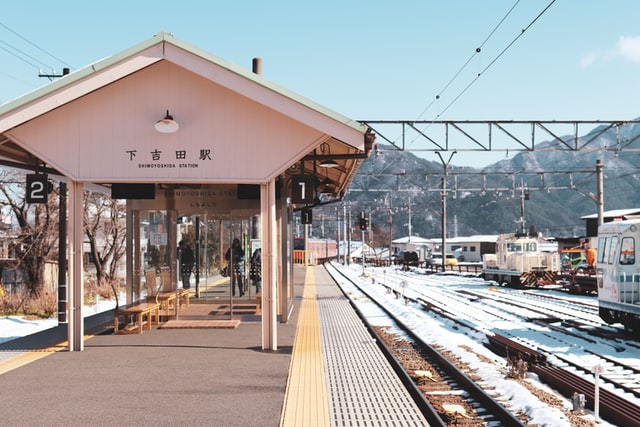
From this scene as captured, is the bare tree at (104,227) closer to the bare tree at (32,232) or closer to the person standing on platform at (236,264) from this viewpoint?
the bare tree at (32,232)

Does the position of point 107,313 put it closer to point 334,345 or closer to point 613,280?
point 334,345

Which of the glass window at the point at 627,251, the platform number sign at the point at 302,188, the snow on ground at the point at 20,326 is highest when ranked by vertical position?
the platform number sign at the point at 302,188

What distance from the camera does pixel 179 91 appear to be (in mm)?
11234

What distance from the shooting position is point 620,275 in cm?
1479

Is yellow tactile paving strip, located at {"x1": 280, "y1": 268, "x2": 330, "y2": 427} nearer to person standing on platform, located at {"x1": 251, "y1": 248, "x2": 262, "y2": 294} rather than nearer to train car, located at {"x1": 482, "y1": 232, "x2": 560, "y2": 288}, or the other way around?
person standing on platform, located at {"x1": 251, "y1": 248, "x2": 262, "y2": 294}

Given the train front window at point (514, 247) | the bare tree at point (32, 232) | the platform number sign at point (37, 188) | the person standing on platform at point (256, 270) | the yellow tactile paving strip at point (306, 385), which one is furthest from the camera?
the train front window at point (514, 247)

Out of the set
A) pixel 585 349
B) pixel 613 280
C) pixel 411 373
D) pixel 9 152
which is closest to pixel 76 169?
pixel 9 152

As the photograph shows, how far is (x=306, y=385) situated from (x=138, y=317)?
579cm

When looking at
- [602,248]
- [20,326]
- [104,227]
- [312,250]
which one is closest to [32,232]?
[104,227]

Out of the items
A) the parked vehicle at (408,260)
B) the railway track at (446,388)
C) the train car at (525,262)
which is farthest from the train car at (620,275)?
the parked vehicle at (408,260)

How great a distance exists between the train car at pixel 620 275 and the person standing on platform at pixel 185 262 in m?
9.81

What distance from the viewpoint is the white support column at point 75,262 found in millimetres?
11047

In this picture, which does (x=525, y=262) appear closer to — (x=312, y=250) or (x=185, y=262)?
(x=185, y=262)

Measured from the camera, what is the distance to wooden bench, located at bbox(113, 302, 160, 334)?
13.2 metres
